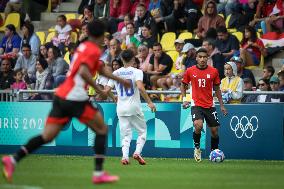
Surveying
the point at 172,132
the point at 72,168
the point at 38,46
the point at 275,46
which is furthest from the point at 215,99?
the point at 38,46

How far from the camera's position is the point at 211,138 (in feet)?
66.7

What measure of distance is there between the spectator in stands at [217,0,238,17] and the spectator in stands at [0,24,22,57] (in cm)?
613

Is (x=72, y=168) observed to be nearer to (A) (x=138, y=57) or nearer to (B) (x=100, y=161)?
(B) (x=100, y=161)

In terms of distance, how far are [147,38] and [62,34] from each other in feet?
11.1

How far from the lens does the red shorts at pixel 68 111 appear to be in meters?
13.8

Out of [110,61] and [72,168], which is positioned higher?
[110,61]

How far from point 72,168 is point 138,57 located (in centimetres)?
844

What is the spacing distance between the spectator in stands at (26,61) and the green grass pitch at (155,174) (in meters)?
6.32

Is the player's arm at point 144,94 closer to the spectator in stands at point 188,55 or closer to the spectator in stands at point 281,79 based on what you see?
the spectator in stands at point 281,79

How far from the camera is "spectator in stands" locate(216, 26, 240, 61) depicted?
80.2ft

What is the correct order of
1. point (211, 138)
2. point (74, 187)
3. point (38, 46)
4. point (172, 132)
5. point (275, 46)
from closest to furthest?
point (74, 187), point (211, 138), point (172, 132), point (275, 46), point (38, 46)

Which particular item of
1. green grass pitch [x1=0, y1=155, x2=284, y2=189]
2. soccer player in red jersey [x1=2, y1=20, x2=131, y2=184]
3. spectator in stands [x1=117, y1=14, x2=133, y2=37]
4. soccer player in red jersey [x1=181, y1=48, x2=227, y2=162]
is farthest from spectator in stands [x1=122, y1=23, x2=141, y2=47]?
soccer player in red jersey [x1=2, y1=20, x2=131, y2=184]

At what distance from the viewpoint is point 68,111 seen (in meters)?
13.9

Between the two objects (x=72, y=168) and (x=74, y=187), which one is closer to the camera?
(x=74, y=187)
